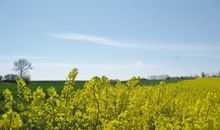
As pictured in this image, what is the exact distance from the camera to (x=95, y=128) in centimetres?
877

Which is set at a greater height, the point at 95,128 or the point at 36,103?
the point at 36,103

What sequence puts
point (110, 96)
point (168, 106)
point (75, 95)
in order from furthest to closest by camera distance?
point (168, 106)
point (75, 95)
point (110, 96)

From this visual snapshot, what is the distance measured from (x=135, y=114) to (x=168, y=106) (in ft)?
21.8

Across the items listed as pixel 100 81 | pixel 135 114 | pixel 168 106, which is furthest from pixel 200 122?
pixel 168 106

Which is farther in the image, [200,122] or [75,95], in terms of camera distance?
[75,95]

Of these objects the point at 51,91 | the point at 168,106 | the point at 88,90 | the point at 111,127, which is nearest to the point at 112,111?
the point at 88,90

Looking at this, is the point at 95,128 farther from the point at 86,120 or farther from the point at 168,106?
the point at 168,106

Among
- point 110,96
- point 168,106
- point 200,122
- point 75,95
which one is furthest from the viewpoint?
point 168,106

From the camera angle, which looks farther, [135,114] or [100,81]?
[135,114]

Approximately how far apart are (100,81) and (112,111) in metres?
1.08

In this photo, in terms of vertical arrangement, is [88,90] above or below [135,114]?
above

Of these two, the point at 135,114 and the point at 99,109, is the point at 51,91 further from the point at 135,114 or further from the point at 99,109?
the point at 135,114

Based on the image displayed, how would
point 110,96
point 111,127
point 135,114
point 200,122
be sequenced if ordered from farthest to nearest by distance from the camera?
point 110,96, point 135,114, point 200,122, point 111,127

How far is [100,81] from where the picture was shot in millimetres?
7746
